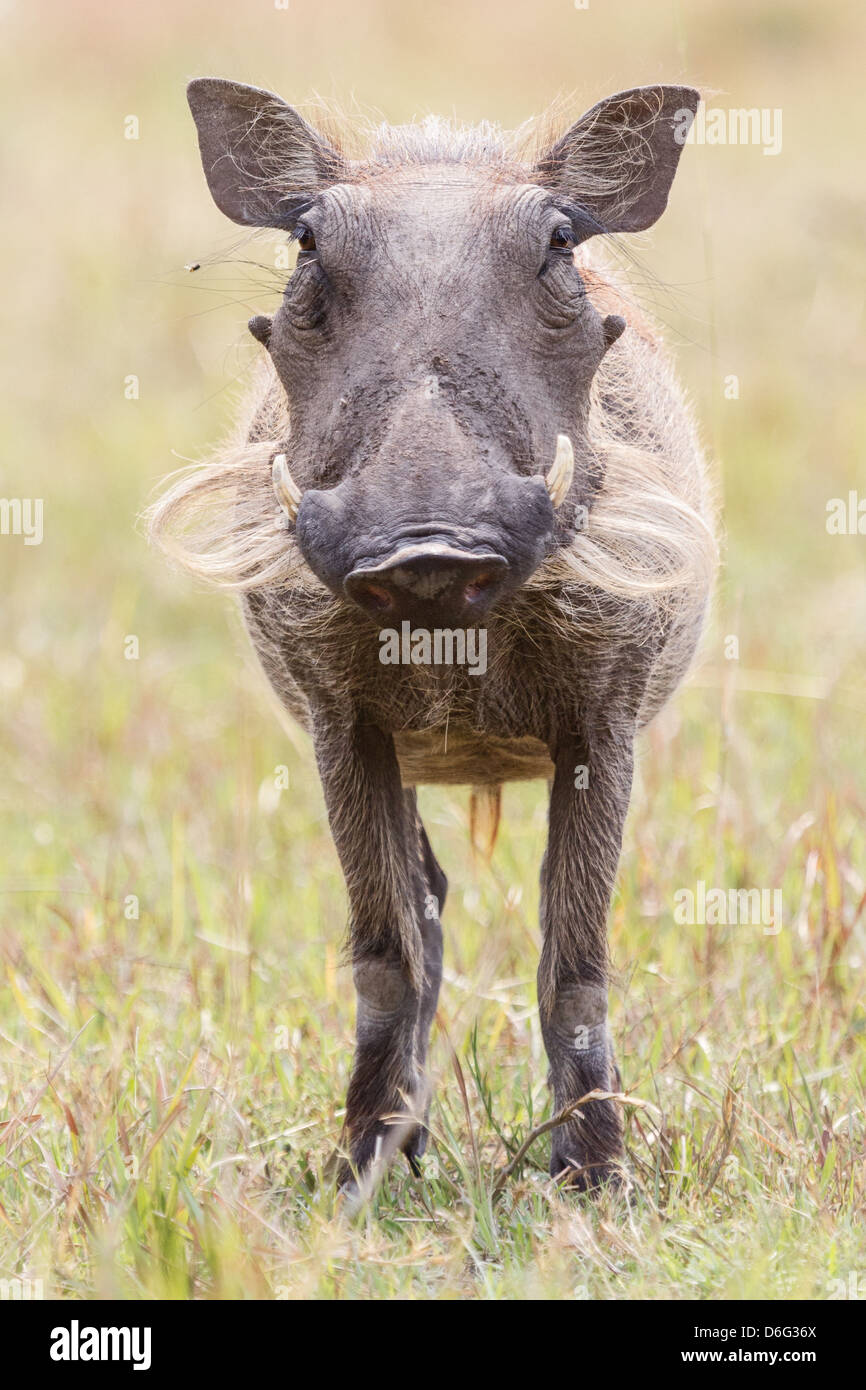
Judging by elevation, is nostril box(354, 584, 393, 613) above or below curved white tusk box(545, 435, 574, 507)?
below

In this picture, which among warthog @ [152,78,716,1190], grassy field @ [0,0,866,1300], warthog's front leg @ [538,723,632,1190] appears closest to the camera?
warthog @ [152,78,716,1190]

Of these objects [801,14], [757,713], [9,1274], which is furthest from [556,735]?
[801,14]

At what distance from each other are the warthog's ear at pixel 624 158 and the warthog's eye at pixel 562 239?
169 millimetres

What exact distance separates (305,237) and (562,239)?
44cm

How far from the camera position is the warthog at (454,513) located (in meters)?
2.74

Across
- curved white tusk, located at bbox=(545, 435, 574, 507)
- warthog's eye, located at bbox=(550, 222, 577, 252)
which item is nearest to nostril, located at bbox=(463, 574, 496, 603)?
curved white tusk, located at bbox=(545, 435, 574, 507)

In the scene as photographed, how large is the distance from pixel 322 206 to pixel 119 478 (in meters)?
6.21

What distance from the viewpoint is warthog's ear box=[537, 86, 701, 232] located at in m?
3.28

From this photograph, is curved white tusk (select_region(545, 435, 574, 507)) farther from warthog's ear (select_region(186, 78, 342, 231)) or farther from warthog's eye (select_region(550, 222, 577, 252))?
warthog's ear (select_region(186, 78, 342, 231))

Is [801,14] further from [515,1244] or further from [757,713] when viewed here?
[515,1244]

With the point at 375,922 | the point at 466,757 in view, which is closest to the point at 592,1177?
the point at 375,922

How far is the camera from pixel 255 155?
336 cm

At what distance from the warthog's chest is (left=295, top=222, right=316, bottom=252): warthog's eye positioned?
0.91 meters

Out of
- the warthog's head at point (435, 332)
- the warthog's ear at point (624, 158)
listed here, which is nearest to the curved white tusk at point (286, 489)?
the warthog's head at point (435, 332)
